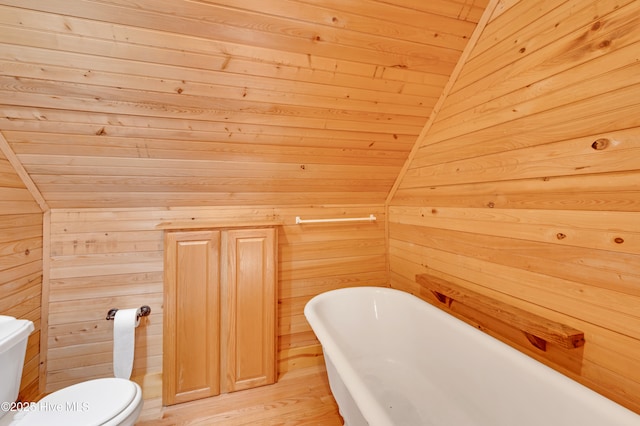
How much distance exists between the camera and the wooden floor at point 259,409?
1.62 m

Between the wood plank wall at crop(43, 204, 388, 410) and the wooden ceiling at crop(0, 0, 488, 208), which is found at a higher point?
the wooden ceiling at crop(0, 0, 488, 208)

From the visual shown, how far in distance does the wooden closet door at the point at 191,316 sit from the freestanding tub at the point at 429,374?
0.72 meters

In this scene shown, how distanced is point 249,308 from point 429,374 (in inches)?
47.0

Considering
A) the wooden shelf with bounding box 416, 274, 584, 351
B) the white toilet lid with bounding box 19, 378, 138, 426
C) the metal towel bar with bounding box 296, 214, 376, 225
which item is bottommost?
the white toilet lid with bounding box 19, 378, 138, 426

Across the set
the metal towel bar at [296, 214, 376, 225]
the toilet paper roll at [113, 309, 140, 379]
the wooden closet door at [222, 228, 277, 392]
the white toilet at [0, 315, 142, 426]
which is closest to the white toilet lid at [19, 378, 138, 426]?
the white toilet at [0, 315, 142, 426]

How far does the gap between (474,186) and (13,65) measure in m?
2.23

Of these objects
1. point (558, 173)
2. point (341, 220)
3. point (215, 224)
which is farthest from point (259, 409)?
point (558, 173)

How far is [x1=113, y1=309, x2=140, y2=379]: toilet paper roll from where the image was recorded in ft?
5.47

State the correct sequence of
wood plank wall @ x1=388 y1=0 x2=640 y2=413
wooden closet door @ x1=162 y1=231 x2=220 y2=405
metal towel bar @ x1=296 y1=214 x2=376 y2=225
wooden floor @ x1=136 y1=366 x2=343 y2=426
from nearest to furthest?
1. wood plank wall @ x1=388 y1=0 x2=640 y2=413
2. wooden floor @ x1=136 y1=366 x2=343 y2=426
3. wooden closet door @ x1=162 y1=231 x2=220 y2=405
4. metal towel bar @ x1=296 y1=214 x2=376 y2=225

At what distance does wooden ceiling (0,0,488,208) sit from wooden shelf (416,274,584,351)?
100 centimetres

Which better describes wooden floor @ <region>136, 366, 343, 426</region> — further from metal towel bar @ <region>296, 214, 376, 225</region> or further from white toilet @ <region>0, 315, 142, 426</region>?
metal towel bar @ <region>296, 214, 376, 225</region>

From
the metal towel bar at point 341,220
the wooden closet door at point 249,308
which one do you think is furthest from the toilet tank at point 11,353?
the metal towel bar at point 341,220

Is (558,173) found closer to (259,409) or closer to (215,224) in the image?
(215,224)

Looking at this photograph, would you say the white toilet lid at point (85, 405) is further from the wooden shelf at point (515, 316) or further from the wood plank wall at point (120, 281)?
the wooden shelf at point (515, 316)
